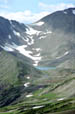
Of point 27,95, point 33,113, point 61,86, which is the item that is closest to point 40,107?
point 33,113

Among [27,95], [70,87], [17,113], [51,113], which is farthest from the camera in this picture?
[27,95]

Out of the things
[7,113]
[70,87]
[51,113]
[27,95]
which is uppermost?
[51,113]

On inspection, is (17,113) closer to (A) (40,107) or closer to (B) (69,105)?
(A) (40,107)

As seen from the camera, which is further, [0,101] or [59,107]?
[0,101]

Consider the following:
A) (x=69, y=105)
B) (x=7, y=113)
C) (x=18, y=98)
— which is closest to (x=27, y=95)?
(x=18, y=98)

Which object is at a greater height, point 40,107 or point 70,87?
point 40,107

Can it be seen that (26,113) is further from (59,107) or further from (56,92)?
(56,92)

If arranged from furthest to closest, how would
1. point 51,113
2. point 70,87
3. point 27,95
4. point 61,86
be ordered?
1. point 27,95
2. point 61,86
3. point 70,87
4. point 51,113

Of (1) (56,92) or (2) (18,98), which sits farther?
(2) (18,98)

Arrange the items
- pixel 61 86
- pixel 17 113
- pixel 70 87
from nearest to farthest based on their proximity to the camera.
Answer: pixel 17 113 < pixel 70 87 < pixel 61 86
